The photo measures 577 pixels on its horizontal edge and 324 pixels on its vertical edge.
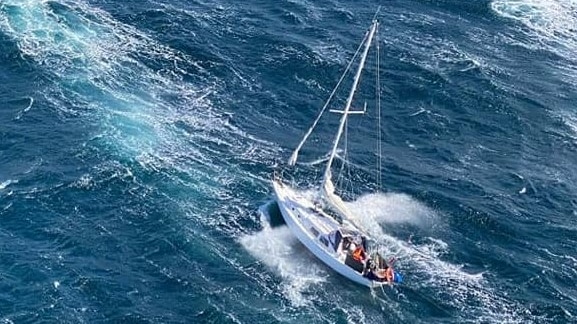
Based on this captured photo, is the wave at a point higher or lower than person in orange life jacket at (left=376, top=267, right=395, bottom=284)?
higher

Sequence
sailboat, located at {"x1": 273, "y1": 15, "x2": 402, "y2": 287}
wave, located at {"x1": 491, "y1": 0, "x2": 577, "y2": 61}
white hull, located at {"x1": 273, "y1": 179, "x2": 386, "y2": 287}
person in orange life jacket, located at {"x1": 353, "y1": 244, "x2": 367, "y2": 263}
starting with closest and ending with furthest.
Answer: sailboat, located at {"x1": 273, "y1": 15, "x2": 402, "y2": 287}
white hull, located at {"x1": 273, "y1": 179, "x2": 386, "y2": 287}
person in orange life jacket, located at {"x1": 353, "y1": 244, "x2": 367, "y2": 263}
wave, located at {"x1": 491, "y1": 0, "x2": 577, "y2": 61}

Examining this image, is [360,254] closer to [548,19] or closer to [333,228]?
[333,228]

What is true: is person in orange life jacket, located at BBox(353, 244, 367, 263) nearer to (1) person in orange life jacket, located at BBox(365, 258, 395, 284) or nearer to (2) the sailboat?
(2) the sailboat

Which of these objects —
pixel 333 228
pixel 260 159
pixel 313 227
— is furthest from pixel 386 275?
pixel 260 159

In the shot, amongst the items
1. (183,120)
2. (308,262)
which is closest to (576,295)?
(308,262)

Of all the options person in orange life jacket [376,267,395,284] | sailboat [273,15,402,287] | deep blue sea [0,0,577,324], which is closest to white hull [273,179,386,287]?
sailboat [273,15,402,287]
